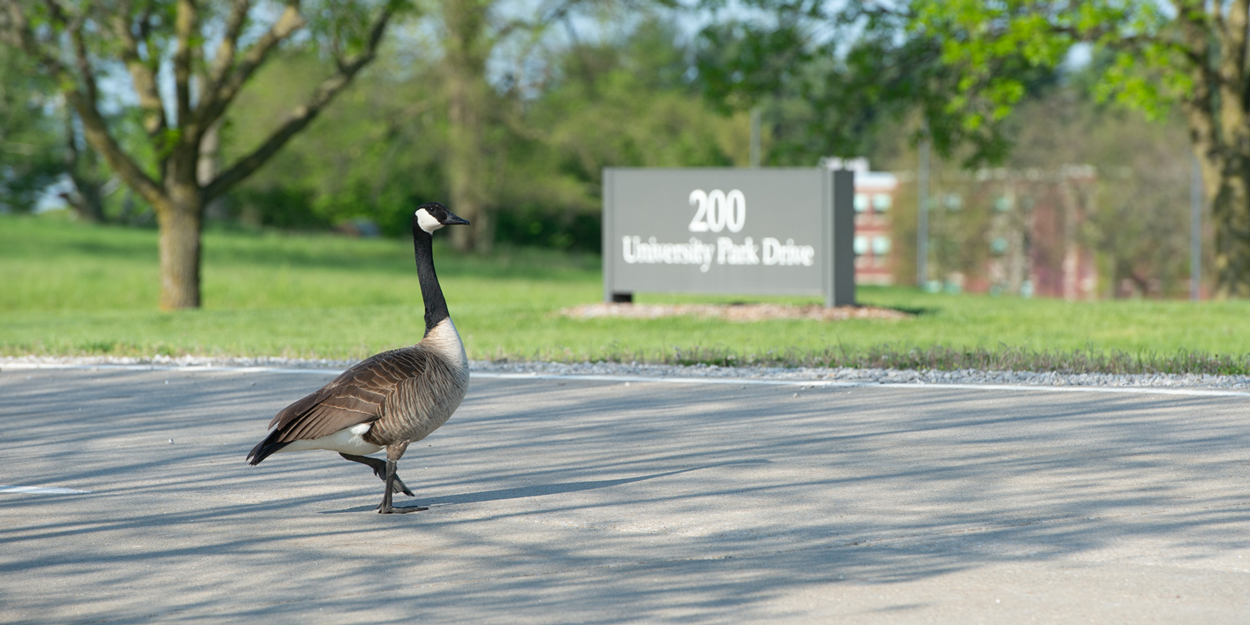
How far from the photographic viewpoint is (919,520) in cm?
573

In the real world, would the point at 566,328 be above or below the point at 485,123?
below

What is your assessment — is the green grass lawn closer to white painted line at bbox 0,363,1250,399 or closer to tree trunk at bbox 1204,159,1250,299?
white painted line at bbox 0,363,1250,399

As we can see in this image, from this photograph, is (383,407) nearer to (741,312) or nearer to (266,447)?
(266,447)

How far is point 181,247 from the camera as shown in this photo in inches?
857

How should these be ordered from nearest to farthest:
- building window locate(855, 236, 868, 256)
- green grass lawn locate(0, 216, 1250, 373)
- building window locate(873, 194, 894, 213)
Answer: green grass lawn locate(0, 216, 1250, 373)
building window locate(873, 194, 894, 213)
building window locate(855, 236, 868, 256)

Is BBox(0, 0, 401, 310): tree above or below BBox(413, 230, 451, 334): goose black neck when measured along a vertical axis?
above

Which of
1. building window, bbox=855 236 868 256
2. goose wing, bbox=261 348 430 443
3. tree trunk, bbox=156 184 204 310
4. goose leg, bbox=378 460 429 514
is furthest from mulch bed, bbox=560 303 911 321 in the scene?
building window, bbox=855 236 868 256

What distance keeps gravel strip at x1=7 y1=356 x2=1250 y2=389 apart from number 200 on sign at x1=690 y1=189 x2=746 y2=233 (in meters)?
6.59

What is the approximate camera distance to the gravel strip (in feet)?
32.0

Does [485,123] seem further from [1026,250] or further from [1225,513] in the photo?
[1225,513]

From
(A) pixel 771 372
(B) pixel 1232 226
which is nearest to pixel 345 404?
(A) pixel 771 372

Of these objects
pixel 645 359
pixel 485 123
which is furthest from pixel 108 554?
pixel 485 123

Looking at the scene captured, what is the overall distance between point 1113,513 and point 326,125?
44.1 metres

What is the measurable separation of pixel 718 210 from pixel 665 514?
12.1 meters
